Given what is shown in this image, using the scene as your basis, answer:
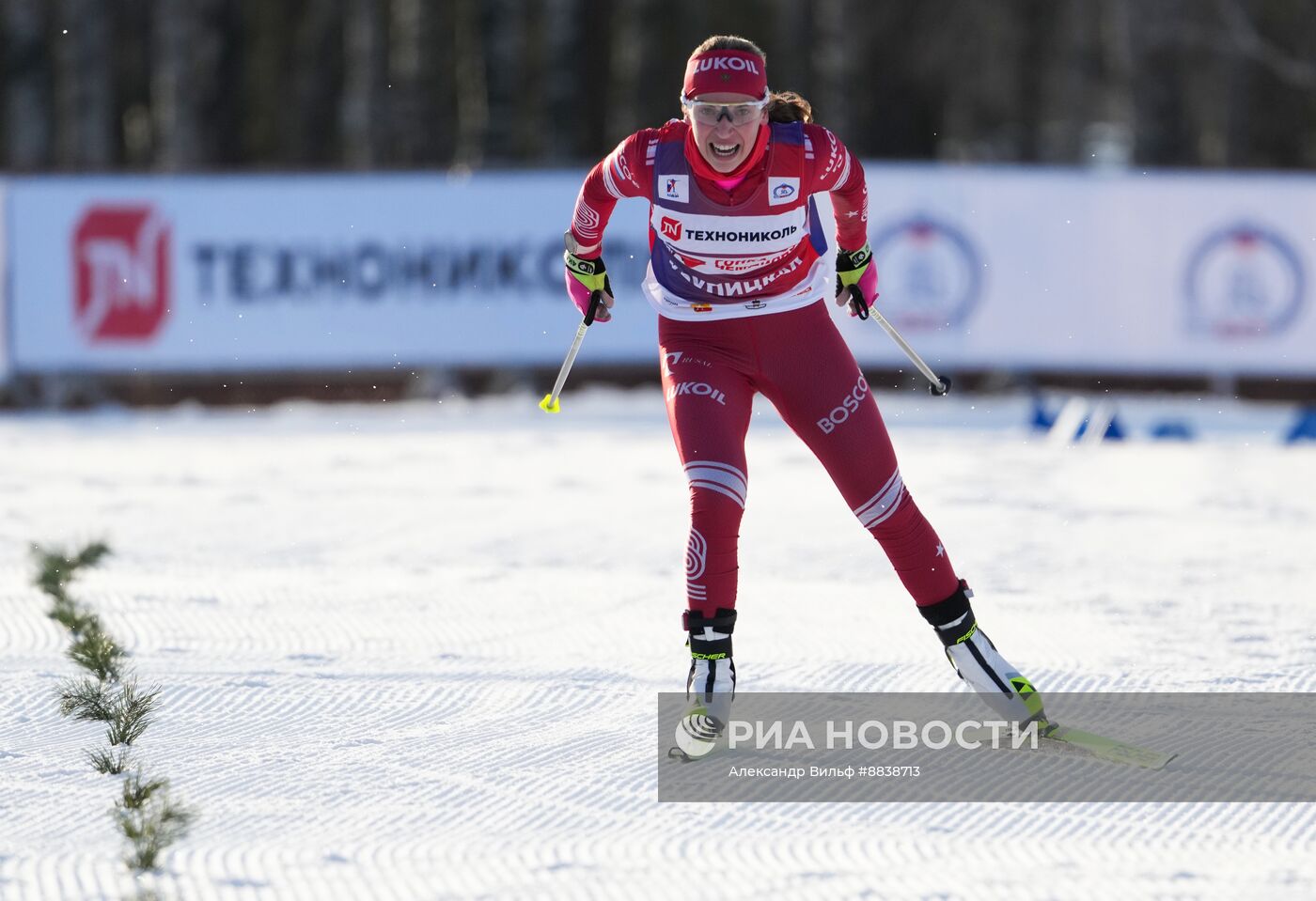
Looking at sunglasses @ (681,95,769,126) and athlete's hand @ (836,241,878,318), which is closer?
sunglasses @ (681,95,769,126)

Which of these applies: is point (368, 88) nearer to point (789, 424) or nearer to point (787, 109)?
point (787, 109)

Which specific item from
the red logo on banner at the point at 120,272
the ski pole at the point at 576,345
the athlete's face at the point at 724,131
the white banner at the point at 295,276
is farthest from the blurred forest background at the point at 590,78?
the athlete's face at the point at 724,131

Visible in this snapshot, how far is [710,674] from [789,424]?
65 centimetres

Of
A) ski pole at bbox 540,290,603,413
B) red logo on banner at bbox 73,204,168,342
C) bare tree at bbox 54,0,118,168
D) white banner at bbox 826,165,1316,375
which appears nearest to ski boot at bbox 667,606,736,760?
ski pole at bbox 540,290,603,413

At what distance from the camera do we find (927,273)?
13195mm

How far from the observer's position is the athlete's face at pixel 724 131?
4.46 metres

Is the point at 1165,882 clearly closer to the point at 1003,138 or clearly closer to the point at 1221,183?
the point at 1221,183

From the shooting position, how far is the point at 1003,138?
145 feet

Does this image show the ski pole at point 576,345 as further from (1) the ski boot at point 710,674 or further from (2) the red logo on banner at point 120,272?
(2) the red logo on banner at point 120,272

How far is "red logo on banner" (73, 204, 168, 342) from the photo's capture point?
43.0 ft

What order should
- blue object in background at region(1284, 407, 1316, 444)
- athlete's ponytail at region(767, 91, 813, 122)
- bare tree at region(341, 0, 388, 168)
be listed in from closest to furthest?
athlete's ponytail at region(767, 91, 813, 122) < blue object in background at region(1284, 407, 1316, 444) < bare tree at region(341, 0, 388, 168)

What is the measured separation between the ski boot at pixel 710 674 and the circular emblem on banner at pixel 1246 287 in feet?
31.5

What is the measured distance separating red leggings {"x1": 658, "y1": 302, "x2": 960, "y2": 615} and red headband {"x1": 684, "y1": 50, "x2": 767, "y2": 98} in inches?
22.6

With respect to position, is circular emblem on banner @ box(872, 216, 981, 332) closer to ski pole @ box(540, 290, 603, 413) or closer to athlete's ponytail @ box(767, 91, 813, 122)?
ski pole @ box(540, 290, 603, 413)
